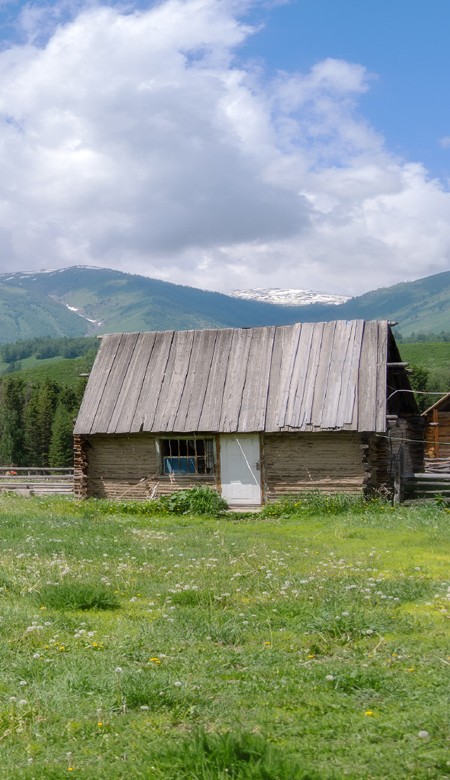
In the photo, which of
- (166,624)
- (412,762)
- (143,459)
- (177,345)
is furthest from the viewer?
(177,345)

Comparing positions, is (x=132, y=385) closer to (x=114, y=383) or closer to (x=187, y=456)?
(x=114, y=383)

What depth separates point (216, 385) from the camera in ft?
91.4

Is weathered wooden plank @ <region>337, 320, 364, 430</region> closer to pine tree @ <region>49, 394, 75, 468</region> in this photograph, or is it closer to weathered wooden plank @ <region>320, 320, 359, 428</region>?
weathered wooden plank @ <region>320, 320, 359, 428</region>

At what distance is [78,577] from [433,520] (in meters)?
11.6

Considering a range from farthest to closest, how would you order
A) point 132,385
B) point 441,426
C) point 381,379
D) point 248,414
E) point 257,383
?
point 441,426 < point 132,385 < point 257,383 < point 248,414 < point 381,379

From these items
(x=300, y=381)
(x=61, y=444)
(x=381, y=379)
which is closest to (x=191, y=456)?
(x=300, y=381)

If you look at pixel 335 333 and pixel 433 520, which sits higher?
pixel 335 333

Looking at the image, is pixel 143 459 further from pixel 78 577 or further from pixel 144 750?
pixel 144 750

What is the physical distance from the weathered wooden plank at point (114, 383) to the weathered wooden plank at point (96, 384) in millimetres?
163

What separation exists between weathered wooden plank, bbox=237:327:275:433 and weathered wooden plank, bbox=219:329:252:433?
0.49ft

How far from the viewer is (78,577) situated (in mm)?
11672

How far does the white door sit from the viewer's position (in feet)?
86.3

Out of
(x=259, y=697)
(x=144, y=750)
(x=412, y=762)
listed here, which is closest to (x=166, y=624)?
(x=259, y=697)

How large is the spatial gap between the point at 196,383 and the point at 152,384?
1.83 m
